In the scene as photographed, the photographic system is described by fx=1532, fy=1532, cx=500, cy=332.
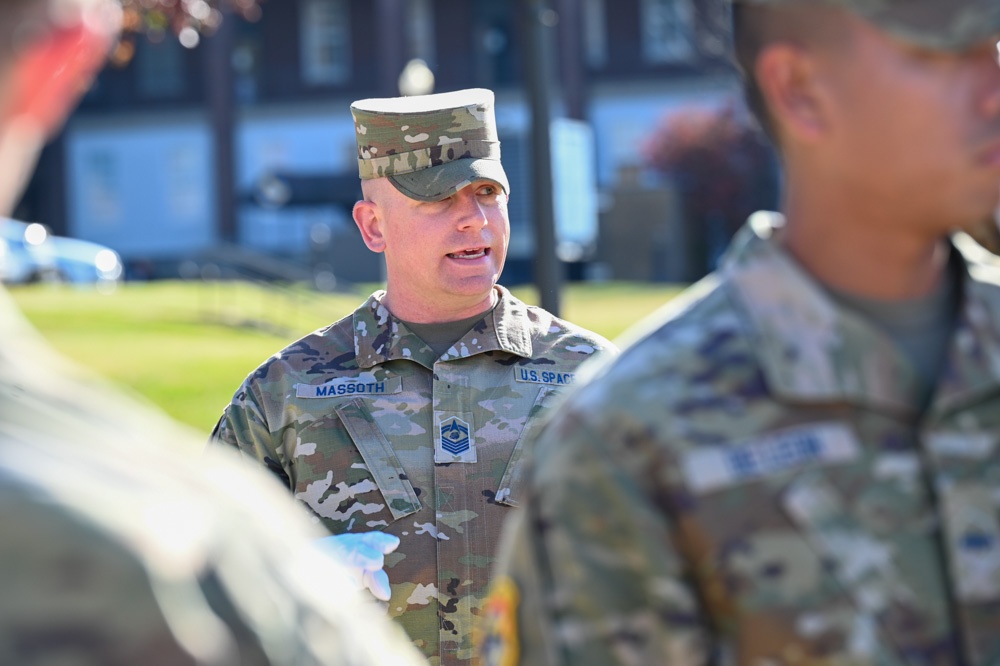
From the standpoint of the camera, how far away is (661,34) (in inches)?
Result: 1721

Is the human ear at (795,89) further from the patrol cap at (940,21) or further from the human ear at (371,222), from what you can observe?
the human ear at (371,222)

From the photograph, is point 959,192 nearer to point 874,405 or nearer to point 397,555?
point 874,405

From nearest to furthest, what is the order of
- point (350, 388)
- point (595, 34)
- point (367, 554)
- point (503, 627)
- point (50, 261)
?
point (503, 627) → point (367, 554) → point (350, 388) → point (50, 261) → point (595, 34)

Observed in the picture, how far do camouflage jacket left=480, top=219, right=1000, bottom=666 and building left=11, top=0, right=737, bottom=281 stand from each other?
1560 inches

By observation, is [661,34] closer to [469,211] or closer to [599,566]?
[469,211]

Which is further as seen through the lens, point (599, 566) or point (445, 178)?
point (445, 178)

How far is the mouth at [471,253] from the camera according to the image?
13.8ft

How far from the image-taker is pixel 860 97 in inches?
82.4

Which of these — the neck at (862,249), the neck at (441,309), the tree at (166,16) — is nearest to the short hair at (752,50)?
the neck at (862,249)

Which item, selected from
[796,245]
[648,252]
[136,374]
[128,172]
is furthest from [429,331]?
[128,172]

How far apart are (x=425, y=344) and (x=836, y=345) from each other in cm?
223

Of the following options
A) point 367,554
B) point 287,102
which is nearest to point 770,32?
point 367,554

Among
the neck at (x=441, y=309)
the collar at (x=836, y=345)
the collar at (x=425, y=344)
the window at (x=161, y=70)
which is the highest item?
→ the collar at (x=836, y=345)

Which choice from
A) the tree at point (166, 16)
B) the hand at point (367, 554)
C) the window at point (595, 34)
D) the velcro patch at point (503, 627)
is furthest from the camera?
the window at point (595, 34)
